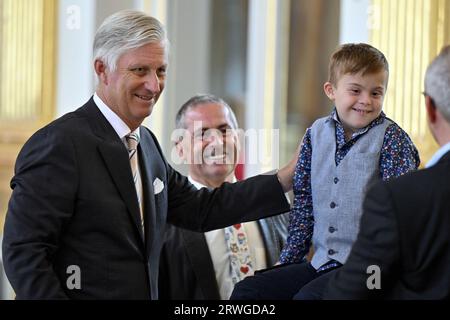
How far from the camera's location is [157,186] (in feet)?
8.27

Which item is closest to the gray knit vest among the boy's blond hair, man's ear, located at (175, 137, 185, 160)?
the boy's blond hair

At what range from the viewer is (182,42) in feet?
16.8

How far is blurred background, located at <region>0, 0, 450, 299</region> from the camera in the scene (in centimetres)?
473

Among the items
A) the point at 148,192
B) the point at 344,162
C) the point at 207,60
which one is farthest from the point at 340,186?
the point at 207,60

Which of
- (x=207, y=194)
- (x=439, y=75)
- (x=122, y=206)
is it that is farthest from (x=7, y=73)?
(x=439, y=75)

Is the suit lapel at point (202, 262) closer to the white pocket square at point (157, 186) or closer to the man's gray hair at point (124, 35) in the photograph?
the white pocket square at point (157, 186)

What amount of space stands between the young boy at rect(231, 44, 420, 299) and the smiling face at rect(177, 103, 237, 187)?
844 millimetres

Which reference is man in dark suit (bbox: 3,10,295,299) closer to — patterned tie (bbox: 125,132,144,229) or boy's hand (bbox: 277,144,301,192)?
patterned tie (bbox: 125,132,144,229)

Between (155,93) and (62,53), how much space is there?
2673 mm

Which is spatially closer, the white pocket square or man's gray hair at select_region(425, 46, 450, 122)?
man's gray hair at select_region(425, 46, 450, 122)

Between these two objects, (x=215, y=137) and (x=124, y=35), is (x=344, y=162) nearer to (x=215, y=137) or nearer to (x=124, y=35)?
(x=124, y=35)

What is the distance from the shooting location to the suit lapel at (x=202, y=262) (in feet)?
9.79

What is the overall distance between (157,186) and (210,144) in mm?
780

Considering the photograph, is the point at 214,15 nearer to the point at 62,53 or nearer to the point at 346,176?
the point at 62,53
